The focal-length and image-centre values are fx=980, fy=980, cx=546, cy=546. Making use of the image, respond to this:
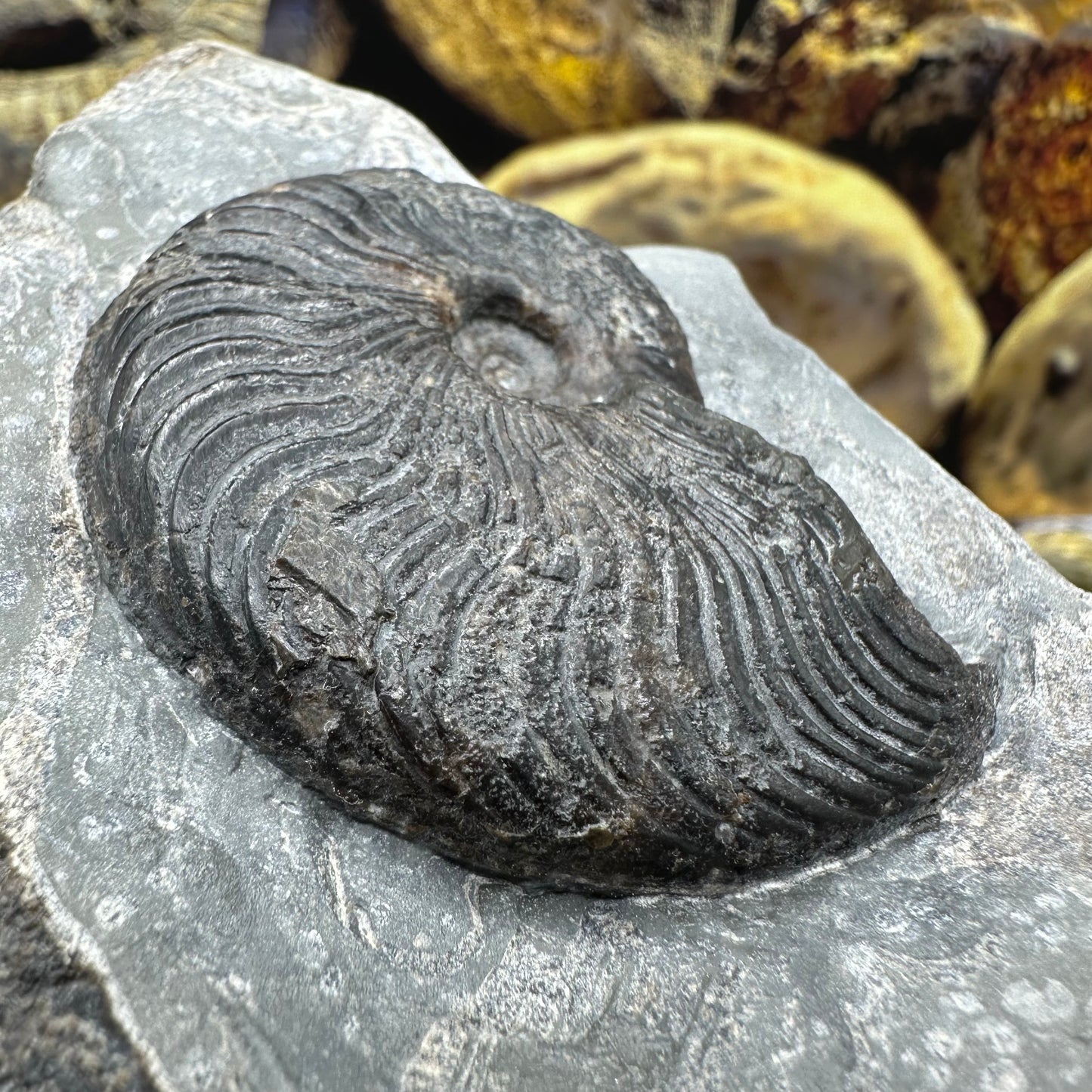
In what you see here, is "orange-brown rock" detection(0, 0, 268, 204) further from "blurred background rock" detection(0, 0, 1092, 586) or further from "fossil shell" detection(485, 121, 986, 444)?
"fossil shell" detection(485, 121, 986, 444)

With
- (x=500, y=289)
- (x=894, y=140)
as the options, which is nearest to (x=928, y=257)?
(x=894, y=140)

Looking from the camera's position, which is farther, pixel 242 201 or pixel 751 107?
pixel 751 107

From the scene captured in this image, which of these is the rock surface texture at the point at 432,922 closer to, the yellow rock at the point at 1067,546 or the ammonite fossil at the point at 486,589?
the ammonite fossil at the point at 486,589

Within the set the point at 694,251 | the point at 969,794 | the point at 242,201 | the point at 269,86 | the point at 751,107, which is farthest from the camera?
the point at 751,107

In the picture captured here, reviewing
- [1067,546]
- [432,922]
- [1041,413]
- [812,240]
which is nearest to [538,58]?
[812,240]

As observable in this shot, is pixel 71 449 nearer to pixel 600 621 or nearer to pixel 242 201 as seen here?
pixel 242 201

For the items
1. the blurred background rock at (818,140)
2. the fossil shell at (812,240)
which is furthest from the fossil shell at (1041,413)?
the fossil shell at (812,240)

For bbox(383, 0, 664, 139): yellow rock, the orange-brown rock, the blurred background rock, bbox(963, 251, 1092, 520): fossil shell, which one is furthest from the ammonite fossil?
the orange-brown rock
